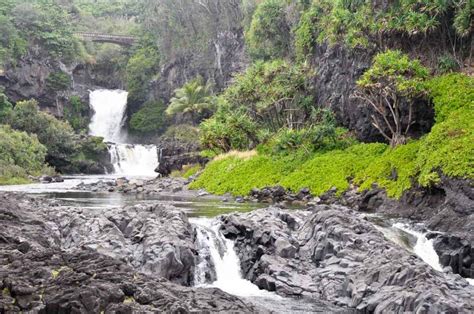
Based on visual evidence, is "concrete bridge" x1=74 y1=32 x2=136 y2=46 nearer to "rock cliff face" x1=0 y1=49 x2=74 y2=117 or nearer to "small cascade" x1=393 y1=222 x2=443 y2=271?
"rock cliff face" x1=0 y1=49 x2=74 y2=117

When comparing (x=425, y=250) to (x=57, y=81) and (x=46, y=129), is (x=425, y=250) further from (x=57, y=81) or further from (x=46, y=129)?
(x=57, y=81)

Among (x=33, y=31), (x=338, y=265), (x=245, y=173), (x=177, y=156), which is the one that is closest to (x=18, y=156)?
(x=177, y=156)

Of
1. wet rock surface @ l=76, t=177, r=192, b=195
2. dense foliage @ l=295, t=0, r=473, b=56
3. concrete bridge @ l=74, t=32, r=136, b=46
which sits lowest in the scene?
wet rock surface @ l=76, t=177, r=192, b=195

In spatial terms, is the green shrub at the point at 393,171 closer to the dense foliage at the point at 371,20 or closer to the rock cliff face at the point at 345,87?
the rock cliff face at the point at 345,87

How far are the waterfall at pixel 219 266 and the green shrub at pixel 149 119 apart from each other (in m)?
51.6

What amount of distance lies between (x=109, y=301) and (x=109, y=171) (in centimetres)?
4962

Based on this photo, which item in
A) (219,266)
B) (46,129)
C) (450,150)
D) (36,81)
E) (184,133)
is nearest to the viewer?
(219,266)

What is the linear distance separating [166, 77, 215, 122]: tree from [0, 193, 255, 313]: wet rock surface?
144ft

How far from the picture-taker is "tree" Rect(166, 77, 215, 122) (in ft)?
199

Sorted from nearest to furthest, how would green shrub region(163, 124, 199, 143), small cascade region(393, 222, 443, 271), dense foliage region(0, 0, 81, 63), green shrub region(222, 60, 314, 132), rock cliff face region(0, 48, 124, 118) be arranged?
small cascade region(393, 222, 443, 271) < green shrub region(222, 60, 314, 132) < green shrub region(163, 124, 199, 143) < dense foliage region(0, 0, 81, 63) < rock cliff face region(0, 48, 124, 118)

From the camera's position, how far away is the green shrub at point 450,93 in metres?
28.2

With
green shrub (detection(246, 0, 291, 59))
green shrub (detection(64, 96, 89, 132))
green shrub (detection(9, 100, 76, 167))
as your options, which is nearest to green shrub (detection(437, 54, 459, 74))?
green shrub (detection(246, 0, 291, 59))

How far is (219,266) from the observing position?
59.2 feet

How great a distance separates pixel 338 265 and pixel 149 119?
56.1m
